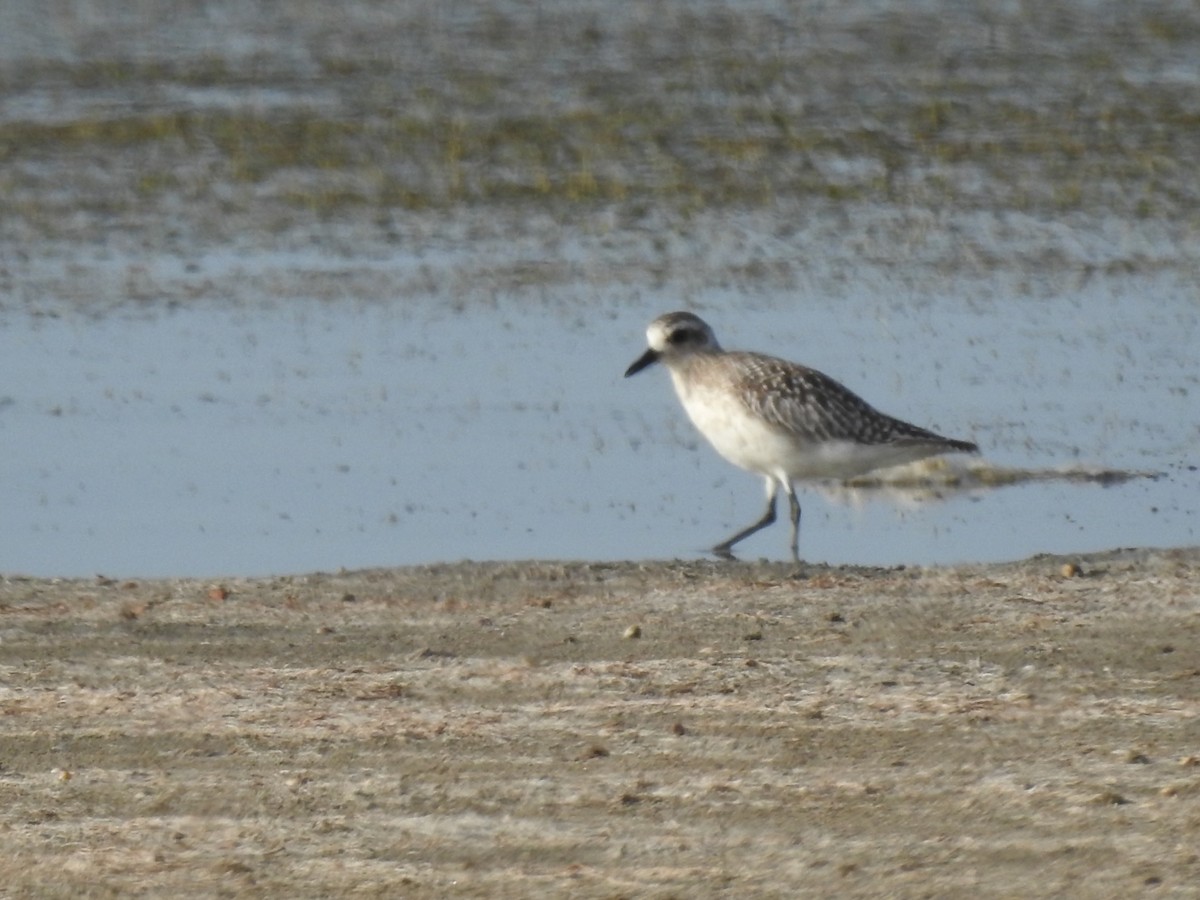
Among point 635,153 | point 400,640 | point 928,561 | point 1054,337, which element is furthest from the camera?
point 635,153

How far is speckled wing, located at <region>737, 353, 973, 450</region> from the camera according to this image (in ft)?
32.3

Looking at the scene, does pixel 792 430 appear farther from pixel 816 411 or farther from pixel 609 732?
pixel 609 732

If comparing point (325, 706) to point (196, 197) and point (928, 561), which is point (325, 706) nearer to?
point (928, 561)

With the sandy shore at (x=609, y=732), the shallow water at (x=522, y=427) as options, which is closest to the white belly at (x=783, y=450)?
the shallow water at (x=522, y=427)

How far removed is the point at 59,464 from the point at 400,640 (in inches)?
136

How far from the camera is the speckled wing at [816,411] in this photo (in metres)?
9.86

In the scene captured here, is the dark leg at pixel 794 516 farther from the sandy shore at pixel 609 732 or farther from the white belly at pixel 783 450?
the sandy shore at pixel 609 732

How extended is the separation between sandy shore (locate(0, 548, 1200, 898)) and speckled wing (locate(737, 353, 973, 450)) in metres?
0.98

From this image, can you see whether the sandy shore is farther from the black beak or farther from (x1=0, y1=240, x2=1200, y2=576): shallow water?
the black beak

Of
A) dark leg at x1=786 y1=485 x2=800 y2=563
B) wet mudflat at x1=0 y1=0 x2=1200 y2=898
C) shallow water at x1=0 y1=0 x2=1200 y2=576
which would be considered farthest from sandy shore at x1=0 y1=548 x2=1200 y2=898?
shallow water at x1=0 y1=0 x2=1200 y2=576

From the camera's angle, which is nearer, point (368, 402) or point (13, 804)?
point (13, 804)

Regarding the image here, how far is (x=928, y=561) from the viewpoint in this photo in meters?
9.48

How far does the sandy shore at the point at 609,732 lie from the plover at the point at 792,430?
0.95m

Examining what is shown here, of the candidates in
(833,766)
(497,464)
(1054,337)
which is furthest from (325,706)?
(1054,337)
